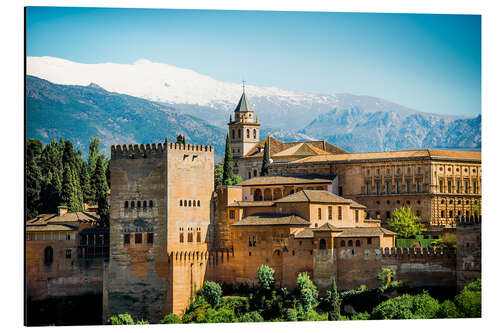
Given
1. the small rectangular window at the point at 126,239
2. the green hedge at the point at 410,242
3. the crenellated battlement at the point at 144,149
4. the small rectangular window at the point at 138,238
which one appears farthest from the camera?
the green hedge at the point at 410,242

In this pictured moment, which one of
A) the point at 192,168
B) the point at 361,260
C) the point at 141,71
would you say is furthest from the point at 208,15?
the point at 141,71

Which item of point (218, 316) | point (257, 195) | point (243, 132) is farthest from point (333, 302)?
point (243, 132)

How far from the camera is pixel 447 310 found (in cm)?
3922

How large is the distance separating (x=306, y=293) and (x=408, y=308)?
495cm

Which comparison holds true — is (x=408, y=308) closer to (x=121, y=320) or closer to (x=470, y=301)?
(x=470, y=301)

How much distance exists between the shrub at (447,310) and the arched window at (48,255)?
21466 millimetres

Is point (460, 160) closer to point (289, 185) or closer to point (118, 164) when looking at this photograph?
point (289, 185)

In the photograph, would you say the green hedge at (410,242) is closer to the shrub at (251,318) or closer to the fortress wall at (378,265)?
the fortress wall at (378,265)

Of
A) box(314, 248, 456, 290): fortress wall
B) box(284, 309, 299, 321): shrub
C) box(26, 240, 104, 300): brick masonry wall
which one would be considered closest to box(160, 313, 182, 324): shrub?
box(284, 309, 299, 321): shrub

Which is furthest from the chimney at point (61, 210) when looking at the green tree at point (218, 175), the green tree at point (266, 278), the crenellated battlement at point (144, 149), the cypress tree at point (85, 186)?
the green tree at point (266, 278)

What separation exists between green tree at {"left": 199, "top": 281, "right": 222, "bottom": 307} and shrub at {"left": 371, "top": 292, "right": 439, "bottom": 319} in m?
8.07

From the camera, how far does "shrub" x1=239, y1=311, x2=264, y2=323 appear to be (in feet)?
136

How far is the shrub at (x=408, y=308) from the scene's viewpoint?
130 feet

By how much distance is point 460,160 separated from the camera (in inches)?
2216
